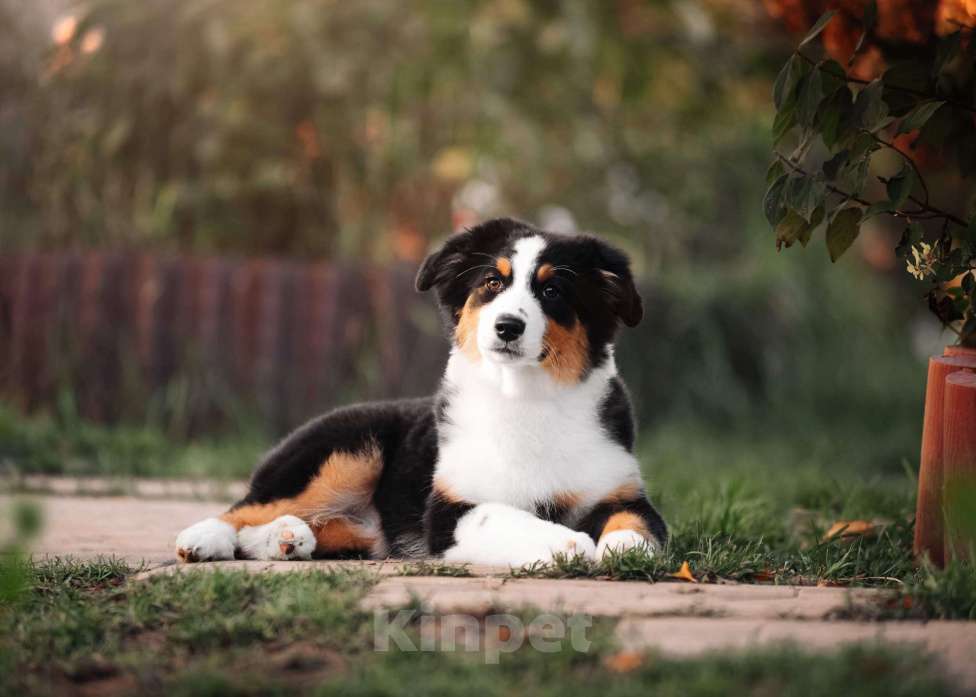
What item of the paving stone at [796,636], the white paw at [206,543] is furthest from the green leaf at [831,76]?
the white paw at [206,543]

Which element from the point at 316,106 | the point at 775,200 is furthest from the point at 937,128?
the point at 316,106

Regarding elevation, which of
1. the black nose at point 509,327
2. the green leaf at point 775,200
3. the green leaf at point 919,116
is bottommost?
the black nose at point 509,327

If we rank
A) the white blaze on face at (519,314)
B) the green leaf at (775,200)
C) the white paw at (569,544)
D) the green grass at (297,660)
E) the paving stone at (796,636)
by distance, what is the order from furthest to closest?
the white blaze on face at (519,314) → the green leaf at (775,200) → the white paw at (569,544) → the paving stone at (796,636) → the green grass at (297,660)

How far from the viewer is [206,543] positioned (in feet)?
11.9

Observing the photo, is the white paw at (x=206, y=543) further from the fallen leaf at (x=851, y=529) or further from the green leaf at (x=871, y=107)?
the green leaf at (x=871, y=107)

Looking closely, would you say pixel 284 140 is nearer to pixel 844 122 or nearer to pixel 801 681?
pixel 844 122

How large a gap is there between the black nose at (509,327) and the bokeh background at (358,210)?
11.0ft

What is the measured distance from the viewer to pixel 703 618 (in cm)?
277

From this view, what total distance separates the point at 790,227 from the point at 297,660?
6.66 feet

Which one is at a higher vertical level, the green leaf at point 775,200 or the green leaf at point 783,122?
the green leaf at point 783,122

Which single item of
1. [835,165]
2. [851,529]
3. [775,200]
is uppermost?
[835,165]

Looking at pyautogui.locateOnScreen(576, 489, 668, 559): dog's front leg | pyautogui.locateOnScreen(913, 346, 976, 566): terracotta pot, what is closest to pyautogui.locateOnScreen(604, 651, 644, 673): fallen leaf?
pyautogui.locateOnScreen(576, 489, 668, 559): dog's front leg

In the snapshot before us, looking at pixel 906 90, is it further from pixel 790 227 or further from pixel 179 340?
pixel 179 340

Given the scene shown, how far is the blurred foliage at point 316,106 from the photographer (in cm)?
794
